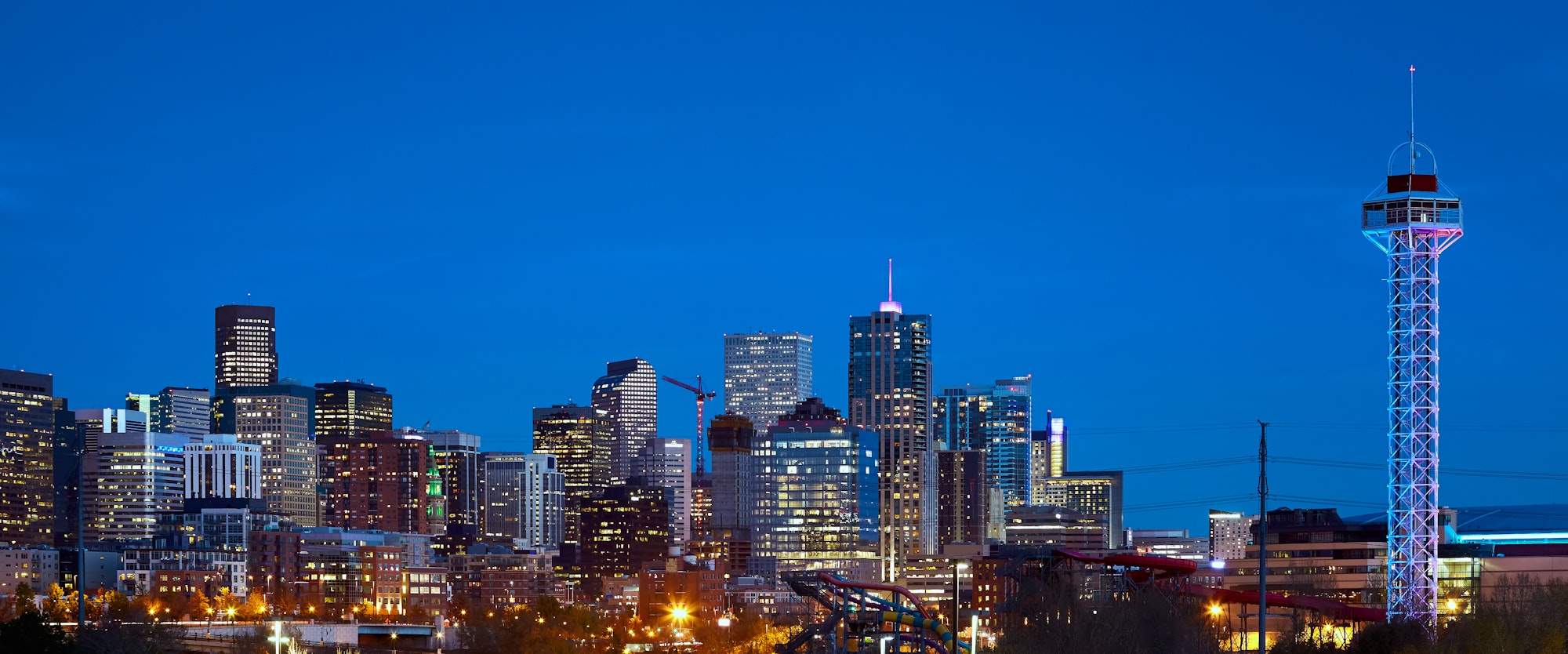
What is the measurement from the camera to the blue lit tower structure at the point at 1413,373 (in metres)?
101

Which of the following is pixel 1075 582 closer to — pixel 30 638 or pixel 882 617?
pixel 882 617

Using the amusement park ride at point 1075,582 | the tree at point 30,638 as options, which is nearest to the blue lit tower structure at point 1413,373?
the amusement park ride at point 1075,582

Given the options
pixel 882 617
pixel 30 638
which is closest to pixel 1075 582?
pixel 882 617

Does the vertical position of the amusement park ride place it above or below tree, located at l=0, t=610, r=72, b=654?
below

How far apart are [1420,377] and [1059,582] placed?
2867 centimetres

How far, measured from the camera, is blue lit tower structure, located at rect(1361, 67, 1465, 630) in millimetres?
101438

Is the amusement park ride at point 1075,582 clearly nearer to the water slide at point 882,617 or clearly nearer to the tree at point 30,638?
the water slide at point 882,617

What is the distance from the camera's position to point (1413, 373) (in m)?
102

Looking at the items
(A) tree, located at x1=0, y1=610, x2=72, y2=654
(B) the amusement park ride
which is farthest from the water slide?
(A) tree, located at x1=0, y1=610, x2=72, y2=654

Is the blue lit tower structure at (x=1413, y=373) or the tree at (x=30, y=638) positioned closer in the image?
the tree at (x=30, y=638)

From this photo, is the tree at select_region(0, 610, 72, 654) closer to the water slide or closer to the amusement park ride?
the water slide

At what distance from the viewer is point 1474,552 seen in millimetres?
172000

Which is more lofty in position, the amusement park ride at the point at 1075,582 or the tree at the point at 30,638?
the tree at the point at 30,638

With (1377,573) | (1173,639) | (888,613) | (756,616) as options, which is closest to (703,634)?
(756,616)
